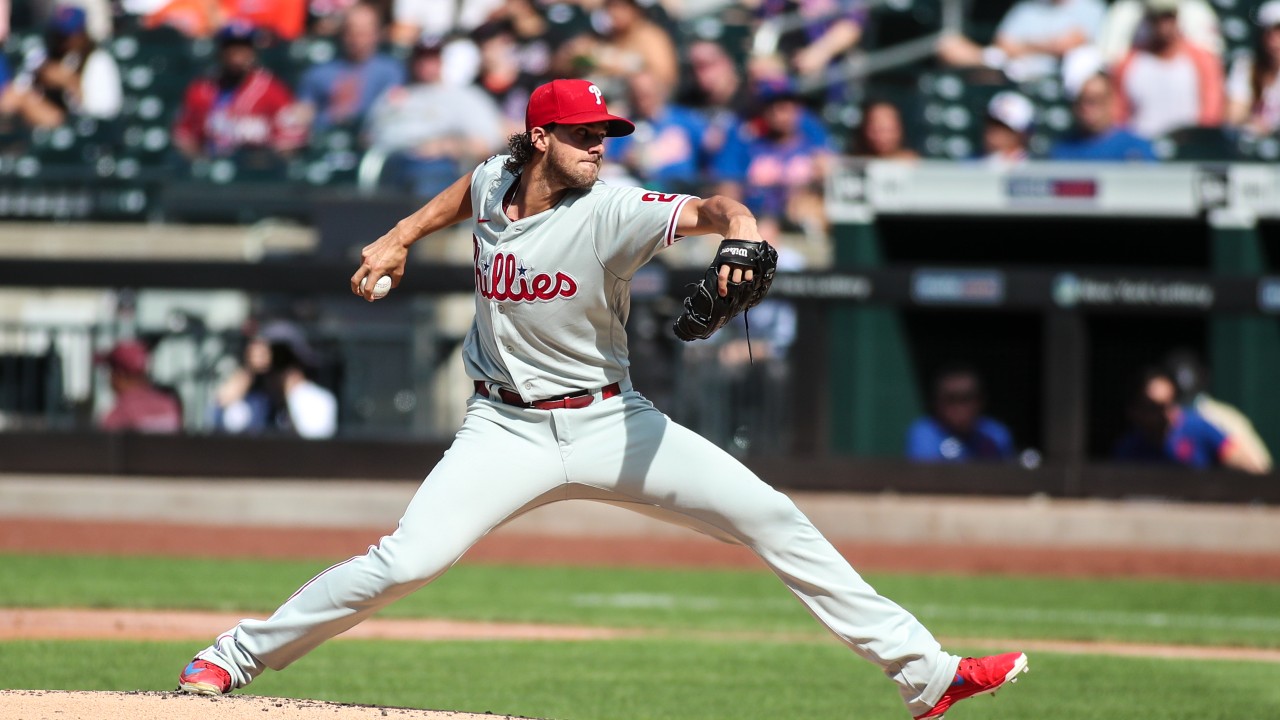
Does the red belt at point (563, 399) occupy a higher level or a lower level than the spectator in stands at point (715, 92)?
lower

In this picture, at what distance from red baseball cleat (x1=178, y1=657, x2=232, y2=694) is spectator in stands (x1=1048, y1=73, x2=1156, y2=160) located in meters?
8.17

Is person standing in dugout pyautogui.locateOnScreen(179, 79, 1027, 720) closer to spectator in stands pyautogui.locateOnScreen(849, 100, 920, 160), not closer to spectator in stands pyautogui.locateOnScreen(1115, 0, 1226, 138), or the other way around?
spectator in stands pyautogui.locateOnScreen(849, 100, 920, 160)

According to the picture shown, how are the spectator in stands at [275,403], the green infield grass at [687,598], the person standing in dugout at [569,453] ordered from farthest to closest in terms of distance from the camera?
1. the spectator in stands at [275,403]
2. the green infield grass at [687,598]
3. the person standing in dugout at [569,453]

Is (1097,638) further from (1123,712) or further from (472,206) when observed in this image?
(472,206)

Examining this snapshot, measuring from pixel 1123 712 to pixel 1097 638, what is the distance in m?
1.98

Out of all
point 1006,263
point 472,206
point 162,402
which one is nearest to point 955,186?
point 1006,263

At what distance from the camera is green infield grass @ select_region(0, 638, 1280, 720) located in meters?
5.56

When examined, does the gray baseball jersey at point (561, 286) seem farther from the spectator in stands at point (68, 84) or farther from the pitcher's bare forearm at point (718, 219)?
the spectator in stands at point (68, 84)

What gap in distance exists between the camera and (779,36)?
1383cm

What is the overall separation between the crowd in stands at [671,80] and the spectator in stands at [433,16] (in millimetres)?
18

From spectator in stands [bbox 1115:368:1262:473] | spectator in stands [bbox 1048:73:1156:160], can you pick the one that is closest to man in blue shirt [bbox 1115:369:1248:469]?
spectator in stands [bbox 1115:368:1262:473]

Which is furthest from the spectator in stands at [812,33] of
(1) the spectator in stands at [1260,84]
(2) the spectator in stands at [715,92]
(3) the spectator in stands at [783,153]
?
(1) the spectator in stands at [1260,84]

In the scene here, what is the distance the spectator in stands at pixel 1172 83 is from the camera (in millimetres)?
11812

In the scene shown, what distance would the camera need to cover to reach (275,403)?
11.0 metres
